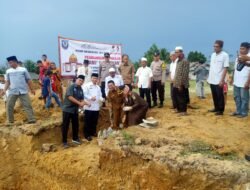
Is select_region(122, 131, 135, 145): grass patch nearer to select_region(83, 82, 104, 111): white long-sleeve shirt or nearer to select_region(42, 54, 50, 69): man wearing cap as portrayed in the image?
select_region(83, 82, 104, 111): white long-sleeve shirt

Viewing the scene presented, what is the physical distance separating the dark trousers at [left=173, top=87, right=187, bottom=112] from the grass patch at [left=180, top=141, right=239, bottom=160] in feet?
9.06

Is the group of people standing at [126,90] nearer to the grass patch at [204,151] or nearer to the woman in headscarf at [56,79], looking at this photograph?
the woman in headscarf at [56,79]

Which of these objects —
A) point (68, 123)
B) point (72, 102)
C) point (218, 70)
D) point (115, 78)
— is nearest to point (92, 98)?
point (72, 102)

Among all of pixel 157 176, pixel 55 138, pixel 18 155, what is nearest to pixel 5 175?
pixel 18 155

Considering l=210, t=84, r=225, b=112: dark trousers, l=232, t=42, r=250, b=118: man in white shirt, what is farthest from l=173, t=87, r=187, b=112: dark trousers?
l=232, t=42, r=250, b=118: man in white shirt

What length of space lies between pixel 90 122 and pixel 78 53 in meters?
3.54

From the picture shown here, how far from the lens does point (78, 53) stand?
1288 centimetres

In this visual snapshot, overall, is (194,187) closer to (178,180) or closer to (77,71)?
(178,180)

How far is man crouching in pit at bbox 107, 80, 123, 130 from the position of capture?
10.0 meters

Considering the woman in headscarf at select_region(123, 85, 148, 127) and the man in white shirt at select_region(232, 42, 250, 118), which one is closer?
the man in white shirt at select_region(232, 42, 250, 118)

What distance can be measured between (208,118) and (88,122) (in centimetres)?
324

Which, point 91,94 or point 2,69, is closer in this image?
point 91,94

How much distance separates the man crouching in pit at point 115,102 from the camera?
33.0 ft

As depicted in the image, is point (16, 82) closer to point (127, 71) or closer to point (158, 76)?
point (127, 71)
